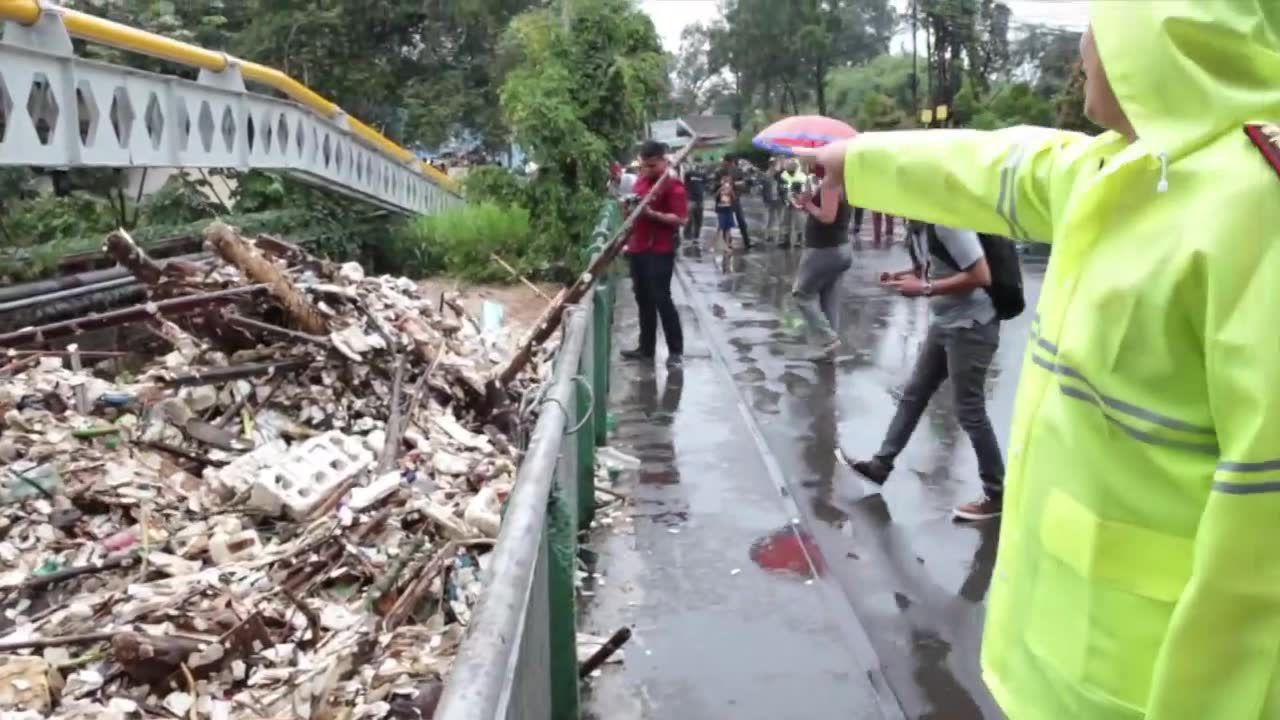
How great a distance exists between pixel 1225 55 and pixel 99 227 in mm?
14069

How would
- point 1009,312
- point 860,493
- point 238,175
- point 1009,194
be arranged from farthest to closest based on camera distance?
point 238,175, point 860,493, point 1009,312, point 1009,194

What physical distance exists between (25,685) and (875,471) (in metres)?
4.18

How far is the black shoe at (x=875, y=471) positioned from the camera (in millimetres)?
6277

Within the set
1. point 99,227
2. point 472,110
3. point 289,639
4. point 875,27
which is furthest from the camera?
point 875,27

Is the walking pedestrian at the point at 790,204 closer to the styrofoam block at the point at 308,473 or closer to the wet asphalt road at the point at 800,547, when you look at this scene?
the wet asphalt road at the point at 800,547

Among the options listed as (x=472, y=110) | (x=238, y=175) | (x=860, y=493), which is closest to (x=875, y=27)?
(x=472, y=110)

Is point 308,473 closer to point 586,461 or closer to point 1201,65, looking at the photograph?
point 586,461

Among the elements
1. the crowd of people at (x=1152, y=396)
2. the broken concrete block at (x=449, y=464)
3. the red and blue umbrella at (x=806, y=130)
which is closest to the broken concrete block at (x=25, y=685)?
the broken concrete block at (x=449, y=464)

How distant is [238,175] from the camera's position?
1517cm

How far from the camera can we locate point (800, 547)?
5625 millimetres

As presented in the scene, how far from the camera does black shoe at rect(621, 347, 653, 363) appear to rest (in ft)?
33.6

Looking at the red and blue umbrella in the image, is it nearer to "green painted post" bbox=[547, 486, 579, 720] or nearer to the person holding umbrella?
the person holding umbrella

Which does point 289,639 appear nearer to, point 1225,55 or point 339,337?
point 339,337

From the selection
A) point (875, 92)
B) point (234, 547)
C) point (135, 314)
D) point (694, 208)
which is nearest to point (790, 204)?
point (694, 208)
